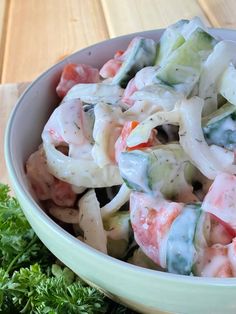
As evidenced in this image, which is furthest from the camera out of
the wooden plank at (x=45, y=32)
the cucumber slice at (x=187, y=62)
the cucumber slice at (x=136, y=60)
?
the wooden plank at (x=45, y=32)

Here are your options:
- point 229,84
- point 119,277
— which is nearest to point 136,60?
point 229,84

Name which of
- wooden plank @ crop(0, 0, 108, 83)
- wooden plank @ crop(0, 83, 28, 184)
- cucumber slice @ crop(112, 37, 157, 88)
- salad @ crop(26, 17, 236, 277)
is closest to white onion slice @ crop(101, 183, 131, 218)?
salad @ crop(26, 17, 236, 277)

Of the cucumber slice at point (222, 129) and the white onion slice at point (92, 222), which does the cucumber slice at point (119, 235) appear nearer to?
the white onion slice at point (92, 222)

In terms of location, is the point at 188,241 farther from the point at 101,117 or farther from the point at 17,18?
the point at 17,18

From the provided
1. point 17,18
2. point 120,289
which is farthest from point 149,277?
point 17,18

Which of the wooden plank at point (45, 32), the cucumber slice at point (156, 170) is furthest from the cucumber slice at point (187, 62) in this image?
the wooden plank at point (45, 32)

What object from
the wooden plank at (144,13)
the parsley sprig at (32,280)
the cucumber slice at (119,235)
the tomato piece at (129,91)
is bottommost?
the wooden plank at (144,13)
